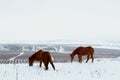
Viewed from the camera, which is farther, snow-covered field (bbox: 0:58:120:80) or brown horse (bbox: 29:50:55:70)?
brown horse (bbox: 29:50:55:70)

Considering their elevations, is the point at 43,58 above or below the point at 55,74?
above

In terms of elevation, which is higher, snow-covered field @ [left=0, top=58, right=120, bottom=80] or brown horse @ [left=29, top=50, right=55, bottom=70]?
brown horse @ [left=29, top=50, right=55, bottom=70]

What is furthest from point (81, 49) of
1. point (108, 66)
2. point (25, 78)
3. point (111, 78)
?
point (25, 78)

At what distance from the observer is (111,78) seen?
1170 centimetres

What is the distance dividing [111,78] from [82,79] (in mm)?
→ 1535

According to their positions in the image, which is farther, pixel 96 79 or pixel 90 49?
pixel 90 49

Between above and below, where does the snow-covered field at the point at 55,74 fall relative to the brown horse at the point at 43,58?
below

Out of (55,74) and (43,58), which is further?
(43,58)

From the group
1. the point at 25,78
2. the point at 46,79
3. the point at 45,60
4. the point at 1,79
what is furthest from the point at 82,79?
the point at 45,60

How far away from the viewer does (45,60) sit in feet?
51.3

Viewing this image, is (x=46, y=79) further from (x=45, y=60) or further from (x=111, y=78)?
(x=45, y=60)

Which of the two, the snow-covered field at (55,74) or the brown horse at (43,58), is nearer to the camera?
the snow-covered field at (55,74)

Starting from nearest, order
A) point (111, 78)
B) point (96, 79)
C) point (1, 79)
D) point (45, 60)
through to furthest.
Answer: point (1, 79), point (96, 79), point (111, 78), point (45, 60)

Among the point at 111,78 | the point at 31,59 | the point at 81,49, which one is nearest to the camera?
the point at 111,78
